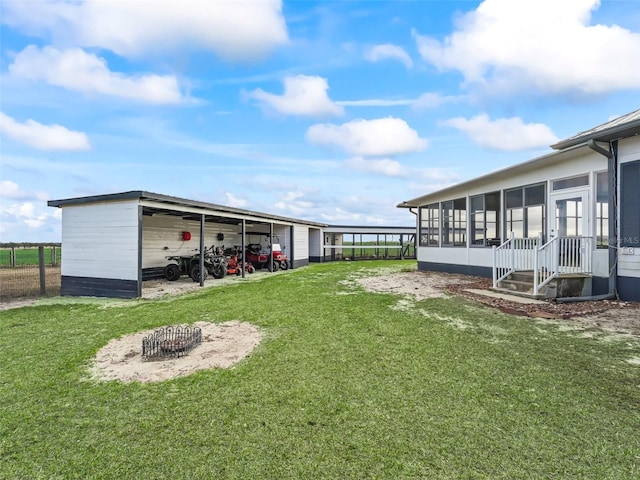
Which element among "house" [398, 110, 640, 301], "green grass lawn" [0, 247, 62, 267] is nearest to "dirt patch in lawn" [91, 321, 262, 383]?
"house" [398, 110, 640, 301]

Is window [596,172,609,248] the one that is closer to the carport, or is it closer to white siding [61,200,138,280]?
the carport

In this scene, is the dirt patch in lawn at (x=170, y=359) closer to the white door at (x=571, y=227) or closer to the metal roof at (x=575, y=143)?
the white door at (x=571, y=227)

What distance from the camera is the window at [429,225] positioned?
13659mm

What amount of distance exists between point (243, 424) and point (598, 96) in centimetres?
Answer: 1365

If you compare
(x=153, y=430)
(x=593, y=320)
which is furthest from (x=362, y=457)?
(x=593, y=320)

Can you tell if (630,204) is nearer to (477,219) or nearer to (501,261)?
(501,261)

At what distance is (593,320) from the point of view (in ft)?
17.3

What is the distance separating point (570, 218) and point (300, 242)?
12304 millimetres

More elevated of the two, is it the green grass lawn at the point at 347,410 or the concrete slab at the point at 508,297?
the concrete slab at the point at 508,297

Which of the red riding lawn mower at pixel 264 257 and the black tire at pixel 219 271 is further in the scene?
the red riding lawn mower at pixel 264 257

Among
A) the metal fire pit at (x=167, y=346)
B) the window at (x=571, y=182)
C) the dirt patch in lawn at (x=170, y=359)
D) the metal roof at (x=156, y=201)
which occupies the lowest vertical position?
the dirt patch in lawn at (x=170, y=359)

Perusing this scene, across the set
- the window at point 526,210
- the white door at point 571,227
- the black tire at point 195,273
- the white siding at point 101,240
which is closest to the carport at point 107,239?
the white siding at point 101,240

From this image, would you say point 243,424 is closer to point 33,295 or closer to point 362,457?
point 362,457

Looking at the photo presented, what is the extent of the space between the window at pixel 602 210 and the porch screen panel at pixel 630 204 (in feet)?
1.14
